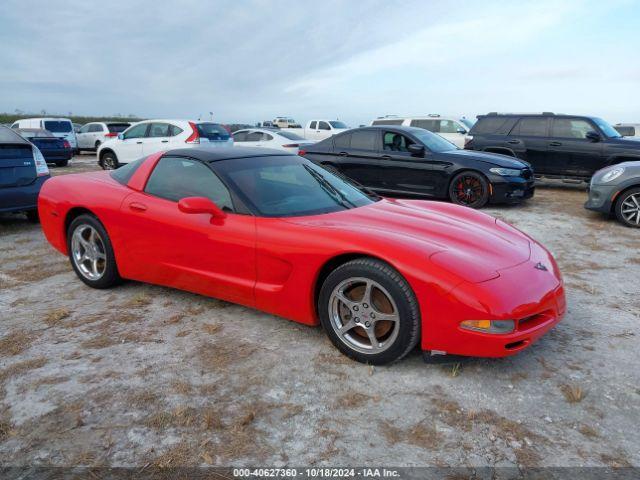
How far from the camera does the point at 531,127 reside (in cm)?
1130

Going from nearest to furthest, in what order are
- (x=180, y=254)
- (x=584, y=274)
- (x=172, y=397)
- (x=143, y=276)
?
(x=172, y=397)
(x=180, y=254)
(x=143, y=276)
(x=584, y=274)

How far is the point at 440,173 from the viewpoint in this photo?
335 inches

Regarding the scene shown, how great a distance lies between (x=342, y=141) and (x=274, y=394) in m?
7.17

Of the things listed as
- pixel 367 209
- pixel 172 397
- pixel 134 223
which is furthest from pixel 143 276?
pixel 367 209

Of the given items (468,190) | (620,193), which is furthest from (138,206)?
(620,193)

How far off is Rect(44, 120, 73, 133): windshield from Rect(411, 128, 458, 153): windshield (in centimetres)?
1669

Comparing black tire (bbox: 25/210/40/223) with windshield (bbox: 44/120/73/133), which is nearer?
black tire (bbox: 25/210/40/223)

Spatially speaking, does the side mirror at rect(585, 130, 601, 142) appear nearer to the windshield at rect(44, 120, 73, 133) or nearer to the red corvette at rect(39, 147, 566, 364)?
the red corvette at rect(39, 147, 566, 364)

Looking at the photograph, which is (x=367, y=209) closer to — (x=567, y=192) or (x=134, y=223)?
(x=134, y=223)

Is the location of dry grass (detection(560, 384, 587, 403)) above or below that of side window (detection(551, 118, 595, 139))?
below

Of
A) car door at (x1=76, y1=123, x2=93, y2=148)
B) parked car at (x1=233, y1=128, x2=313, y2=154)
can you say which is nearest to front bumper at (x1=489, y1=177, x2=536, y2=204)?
parked car at (x1=233, y1=128, x2=313, y2=154)

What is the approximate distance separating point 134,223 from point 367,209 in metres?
1.83

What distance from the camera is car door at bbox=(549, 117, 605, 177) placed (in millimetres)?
10461

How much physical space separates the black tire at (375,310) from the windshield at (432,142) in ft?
20.3
